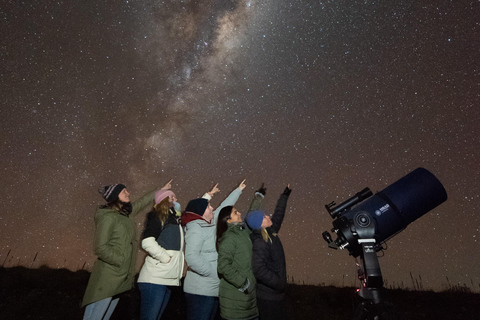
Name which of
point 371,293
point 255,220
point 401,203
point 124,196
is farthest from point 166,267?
point 401,203

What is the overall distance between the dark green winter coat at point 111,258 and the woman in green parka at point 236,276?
116cm

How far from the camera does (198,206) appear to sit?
11.6 feet

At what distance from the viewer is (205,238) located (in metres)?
3.42

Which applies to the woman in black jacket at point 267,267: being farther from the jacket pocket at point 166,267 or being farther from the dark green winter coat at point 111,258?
the dark green winter coat at point 111,258

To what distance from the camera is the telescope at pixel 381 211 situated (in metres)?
3.64

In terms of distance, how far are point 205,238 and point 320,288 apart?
1106 cm

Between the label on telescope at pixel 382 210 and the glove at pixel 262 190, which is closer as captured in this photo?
the label on telescope at pixel 382 210

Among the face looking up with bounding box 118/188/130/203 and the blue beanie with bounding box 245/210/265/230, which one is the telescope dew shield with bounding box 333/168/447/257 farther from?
the face looking up with bounding box 118/188/130/203

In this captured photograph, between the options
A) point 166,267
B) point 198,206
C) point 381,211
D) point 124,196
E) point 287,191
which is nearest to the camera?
point 166,267

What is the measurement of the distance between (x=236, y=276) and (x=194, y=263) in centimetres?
51

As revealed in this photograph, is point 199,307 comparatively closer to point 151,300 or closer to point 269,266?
point 151,300

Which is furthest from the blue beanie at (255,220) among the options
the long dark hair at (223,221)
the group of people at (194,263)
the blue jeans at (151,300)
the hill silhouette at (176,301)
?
the hill silhouette at (176,301)

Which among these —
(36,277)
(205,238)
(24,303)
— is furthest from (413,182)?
(36,277)

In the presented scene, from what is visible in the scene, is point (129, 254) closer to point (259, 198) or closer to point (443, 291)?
point (259, 198)
